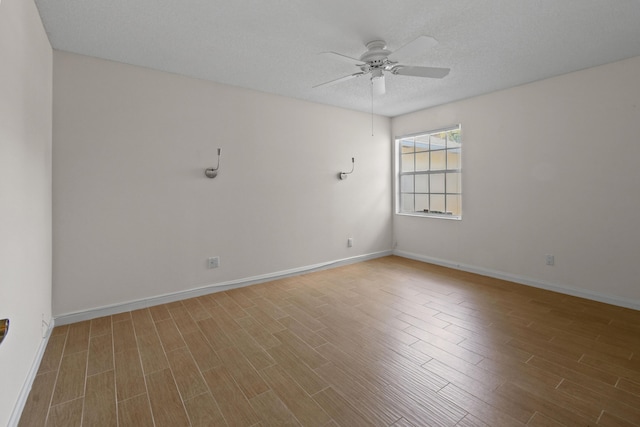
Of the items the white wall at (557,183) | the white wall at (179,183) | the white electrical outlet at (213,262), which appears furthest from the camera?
the white electrical outlet at (213,262)

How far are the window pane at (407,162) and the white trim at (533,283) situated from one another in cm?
152

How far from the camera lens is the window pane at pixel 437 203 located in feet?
15.8

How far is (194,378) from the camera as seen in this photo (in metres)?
1.94

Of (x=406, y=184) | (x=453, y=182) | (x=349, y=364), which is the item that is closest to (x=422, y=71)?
(x=349, y=364)

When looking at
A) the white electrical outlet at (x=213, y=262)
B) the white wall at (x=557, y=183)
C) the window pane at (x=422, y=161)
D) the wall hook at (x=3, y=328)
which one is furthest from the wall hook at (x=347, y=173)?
the wall hook at (x=3, y=328)

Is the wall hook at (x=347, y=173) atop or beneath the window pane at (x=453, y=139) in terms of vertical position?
beneath

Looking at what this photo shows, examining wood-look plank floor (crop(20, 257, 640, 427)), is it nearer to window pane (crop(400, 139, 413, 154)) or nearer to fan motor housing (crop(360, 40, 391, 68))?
fan motor housing (crop(360, 40, 391, 68))

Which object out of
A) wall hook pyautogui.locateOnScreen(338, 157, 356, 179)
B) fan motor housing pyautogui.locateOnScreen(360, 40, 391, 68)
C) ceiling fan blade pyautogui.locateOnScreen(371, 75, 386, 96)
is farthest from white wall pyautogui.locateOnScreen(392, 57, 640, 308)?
fan motor housing pyautogui.locateOnScreen(360, 40, 391, 68)

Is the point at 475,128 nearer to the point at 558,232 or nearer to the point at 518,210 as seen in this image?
the point at 518,210

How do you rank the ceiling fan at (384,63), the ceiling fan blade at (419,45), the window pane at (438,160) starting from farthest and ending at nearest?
1. the window pane at (438,160)
2. the ceiling fan at (384,63)
3. the ceiling fan blade at (419,45)

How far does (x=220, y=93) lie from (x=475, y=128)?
3479 millimetres

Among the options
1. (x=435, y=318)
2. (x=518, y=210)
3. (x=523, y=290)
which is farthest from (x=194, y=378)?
(x=518, y=210)

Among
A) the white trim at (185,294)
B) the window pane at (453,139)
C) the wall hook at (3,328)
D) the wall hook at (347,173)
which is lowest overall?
the white trim at (185,294)

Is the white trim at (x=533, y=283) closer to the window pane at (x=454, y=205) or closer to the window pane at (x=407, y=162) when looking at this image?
the window pane at (x=454, y=205)
